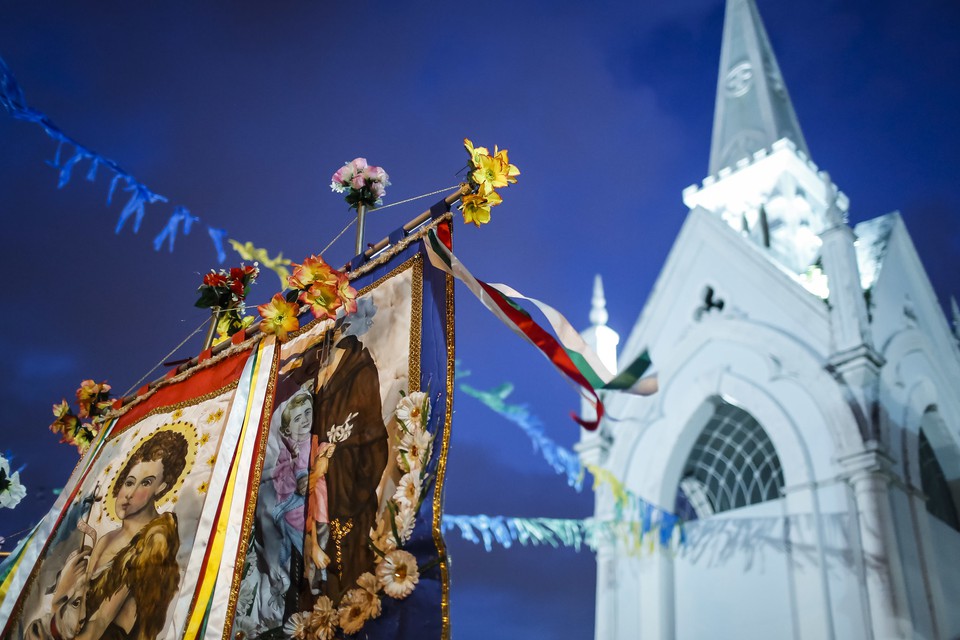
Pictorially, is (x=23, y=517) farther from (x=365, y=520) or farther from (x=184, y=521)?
(x=365, y=520)

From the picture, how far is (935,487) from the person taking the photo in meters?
12.8

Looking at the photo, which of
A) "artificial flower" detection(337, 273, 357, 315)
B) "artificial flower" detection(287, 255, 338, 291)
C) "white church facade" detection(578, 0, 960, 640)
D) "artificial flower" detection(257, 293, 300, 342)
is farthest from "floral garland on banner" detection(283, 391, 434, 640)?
"white church facade" detection(578, 0, 960, 640)

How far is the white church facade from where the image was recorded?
10.5m

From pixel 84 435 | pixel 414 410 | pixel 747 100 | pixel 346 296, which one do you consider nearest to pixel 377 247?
pixel 346 296

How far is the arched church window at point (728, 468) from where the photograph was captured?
493 inches

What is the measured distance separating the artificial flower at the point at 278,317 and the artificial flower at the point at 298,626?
154cm

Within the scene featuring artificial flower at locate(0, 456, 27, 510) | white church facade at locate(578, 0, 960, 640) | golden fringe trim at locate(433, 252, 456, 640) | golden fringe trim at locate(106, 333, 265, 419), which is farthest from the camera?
white church facade at locate(578, 0, 960, 640)

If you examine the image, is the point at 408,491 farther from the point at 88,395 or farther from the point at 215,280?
the point at 88,395

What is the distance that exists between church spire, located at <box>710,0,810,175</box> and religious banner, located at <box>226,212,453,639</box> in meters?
16.2

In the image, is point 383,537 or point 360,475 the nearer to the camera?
point 383,537

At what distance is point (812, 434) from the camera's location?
11594 mm

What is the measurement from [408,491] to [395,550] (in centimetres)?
26

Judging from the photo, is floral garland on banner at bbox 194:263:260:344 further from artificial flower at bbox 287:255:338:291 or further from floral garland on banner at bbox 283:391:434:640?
floral garland on banner at bbox 283:391:434:640

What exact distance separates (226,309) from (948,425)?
1270 cm
